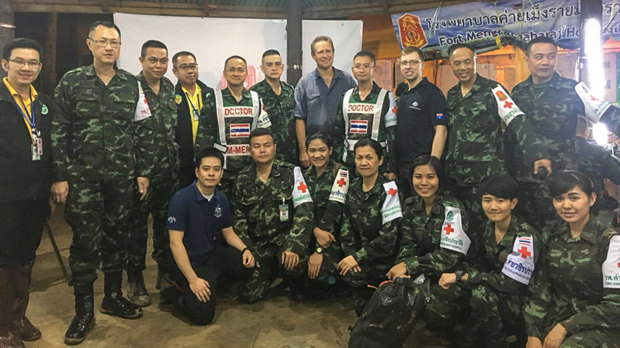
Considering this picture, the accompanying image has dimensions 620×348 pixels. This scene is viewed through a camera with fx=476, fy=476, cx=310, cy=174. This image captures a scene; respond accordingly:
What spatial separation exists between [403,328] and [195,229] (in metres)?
1.72

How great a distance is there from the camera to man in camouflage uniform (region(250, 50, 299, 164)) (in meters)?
4.39

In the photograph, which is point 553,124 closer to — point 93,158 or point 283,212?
point 283,212

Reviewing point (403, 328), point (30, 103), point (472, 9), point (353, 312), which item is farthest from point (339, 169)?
point (472, 9)

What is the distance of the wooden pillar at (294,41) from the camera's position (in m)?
5.66

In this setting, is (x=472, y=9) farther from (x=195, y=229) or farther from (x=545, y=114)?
(x=195, y=229)

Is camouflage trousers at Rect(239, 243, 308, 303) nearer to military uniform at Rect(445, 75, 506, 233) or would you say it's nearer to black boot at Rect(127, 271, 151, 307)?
black boot at Rect(127, 271, 151, 307)

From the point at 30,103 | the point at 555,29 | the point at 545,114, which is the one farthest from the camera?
the point at 555,29

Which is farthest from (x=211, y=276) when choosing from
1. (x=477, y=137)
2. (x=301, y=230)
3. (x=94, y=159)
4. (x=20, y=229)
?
(x=477, y=137)

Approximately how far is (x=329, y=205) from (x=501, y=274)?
1.42 metres

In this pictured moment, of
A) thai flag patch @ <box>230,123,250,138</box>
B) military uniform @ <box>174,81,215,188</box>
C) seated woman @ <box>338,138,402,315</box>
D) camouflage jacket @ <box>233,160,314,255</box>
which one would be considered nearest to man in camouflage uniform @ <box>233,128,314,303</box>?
camouflage jacket @ <box>233,160,314,255</box>

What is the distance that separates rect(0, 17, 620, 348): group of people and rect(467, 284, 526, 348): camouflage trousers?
0.04 feet

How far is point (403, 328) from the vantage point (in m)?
2.79

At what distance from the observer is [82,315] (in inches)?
129

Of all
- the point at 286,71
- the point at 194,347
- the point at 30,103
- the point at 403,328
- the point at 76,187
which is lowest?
the point at 194,347
